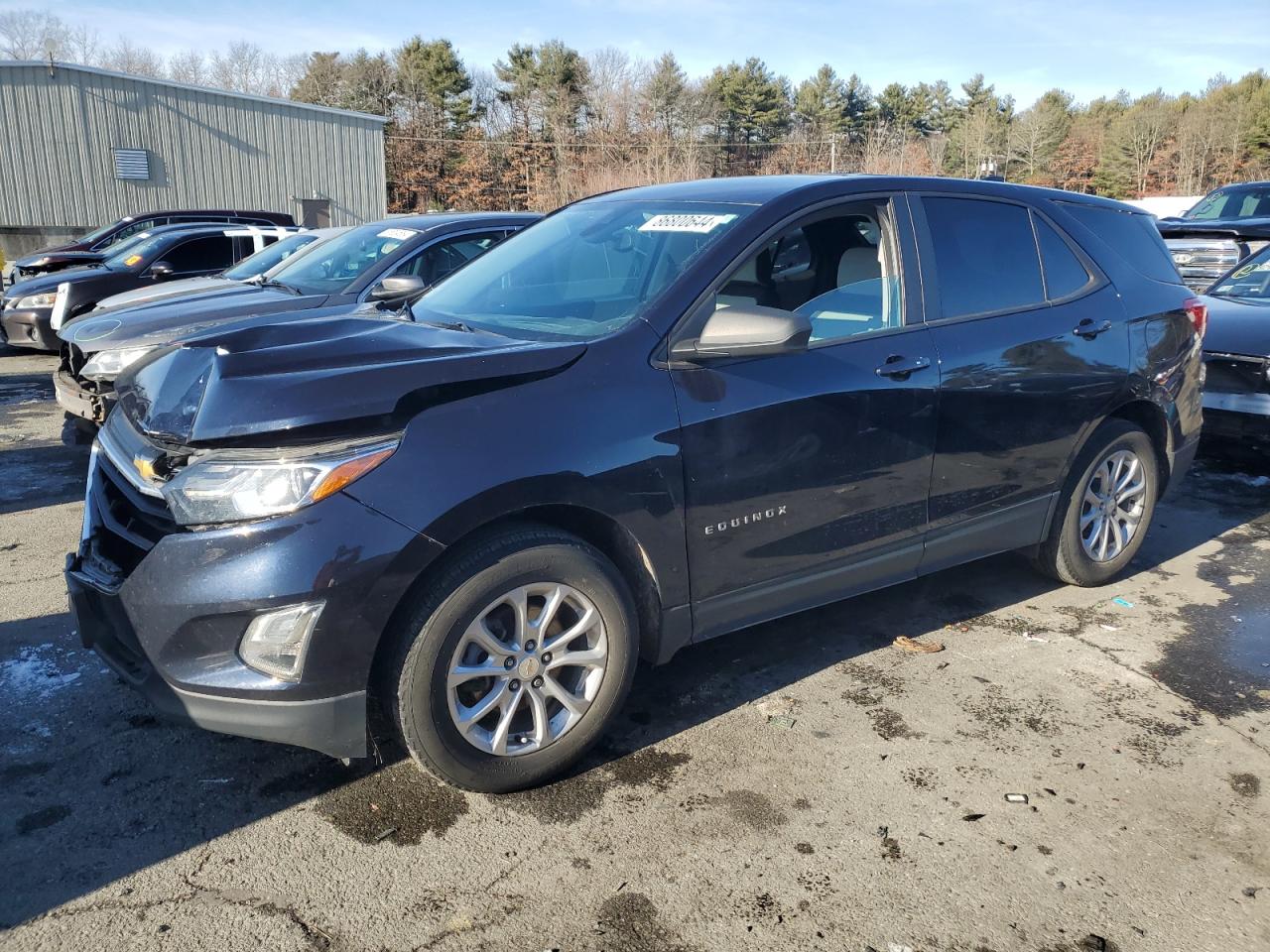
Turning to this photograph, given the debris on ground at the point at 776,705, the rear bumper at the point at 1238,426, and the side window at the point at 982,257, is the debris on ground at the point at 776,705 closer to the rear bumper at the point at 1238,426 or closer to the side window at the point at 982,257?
the side window at the point at 982,257

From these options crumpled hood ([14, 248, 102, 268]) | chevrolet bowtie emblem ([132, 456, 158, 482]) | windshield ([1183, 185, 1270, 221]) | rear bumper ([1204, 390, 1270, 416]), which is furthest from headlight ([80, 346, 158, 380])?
windshield ([1183, 185, 1270, 221])

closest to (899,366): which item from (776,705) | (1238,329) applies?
(776,705)

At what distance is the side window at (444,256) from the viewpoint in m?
7.03

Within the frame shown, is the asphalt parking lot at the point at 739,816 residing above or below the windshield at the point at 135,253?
below

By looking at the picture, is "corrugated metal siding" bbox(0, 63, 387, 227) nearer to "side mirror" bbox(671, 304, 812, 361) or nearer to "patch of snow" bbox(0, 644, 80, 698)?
"patch of snow" bbox(0, 644, 80, 698)

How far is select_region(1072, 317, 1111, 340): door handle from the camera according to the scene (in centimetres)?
436

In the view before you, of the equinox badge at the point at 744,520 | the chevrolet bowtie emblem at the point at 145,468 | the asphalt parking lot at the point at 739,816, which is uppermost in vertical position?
the chevrolet bowtie emblem at the point at 145,468

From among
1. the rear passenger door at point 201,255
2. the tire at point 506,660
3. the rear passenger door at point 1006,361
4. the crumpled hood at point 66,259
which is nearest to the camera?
the tire at point 506,660

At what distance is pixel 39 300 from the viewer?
10.6 m

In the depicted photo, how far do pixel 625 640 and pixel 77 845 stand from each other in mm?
1652

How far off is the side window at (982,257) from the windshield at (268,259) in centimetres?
586

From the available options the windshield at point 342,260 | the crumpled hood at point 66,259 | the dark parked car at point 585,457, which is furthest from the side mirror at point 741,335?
the crumpled hood at point 66,259

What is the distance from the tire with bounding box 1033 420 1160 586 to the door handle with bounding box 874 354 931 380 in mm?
1239

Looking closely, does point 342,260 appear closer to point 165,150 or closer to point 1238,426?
point 1238,426
